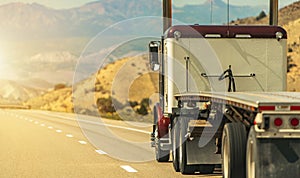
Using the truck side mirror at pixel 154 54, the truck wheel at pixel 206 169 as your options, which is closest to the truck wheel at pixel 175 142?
the truck wheel at pixel 206 169

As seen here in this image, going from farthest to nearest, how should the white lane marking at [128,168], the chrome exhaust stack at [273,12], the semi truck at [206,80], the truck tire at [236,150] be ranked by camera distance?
the chrome exhaust stack at [273,12], the white lane marking at [128,168], the semi truck at [206,80], the truck tire at [236,150]

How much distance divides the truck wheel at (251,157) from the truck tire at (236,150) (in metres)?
0.31

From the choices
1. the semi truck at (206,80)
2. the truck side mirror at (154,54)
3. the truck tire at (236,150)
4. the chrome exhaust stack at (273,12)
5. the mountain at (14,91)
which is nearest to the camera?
the truck tire at (236,150)

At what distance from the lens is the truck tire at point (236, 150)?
979 centimetres

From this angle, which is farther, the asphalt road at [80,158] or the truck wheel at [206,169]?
the asphalt road at [80,158]

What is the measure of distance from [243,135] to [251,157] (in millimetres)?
607

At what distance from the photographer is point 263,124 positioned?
8688 millimetres

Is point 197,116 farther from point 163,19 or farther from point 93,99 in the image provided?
point 93,99

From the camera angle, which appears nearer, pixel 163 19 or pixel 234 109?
pixel 234 109

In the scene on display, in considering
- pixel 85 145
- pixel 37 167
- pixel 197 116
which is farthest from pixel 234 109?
pixel 85 145

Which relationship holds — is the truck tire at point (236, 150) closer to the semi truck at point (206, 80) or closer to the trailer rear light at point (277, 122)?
the semi truck at point (206, 80)

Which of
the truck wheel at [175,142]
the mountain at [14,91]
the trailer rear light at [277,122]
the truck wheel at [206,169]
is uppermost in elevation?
the trailer rear light at [277,122]

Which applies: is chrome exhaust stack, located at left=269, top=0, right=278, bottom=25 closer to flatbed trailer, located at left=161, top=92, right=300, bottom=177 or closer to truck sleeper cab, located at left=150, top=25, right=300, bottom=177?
truck sleeper cab, located at left=150, top=25, right=300, bottom=177

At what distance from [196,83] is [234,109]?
4.25 meters
